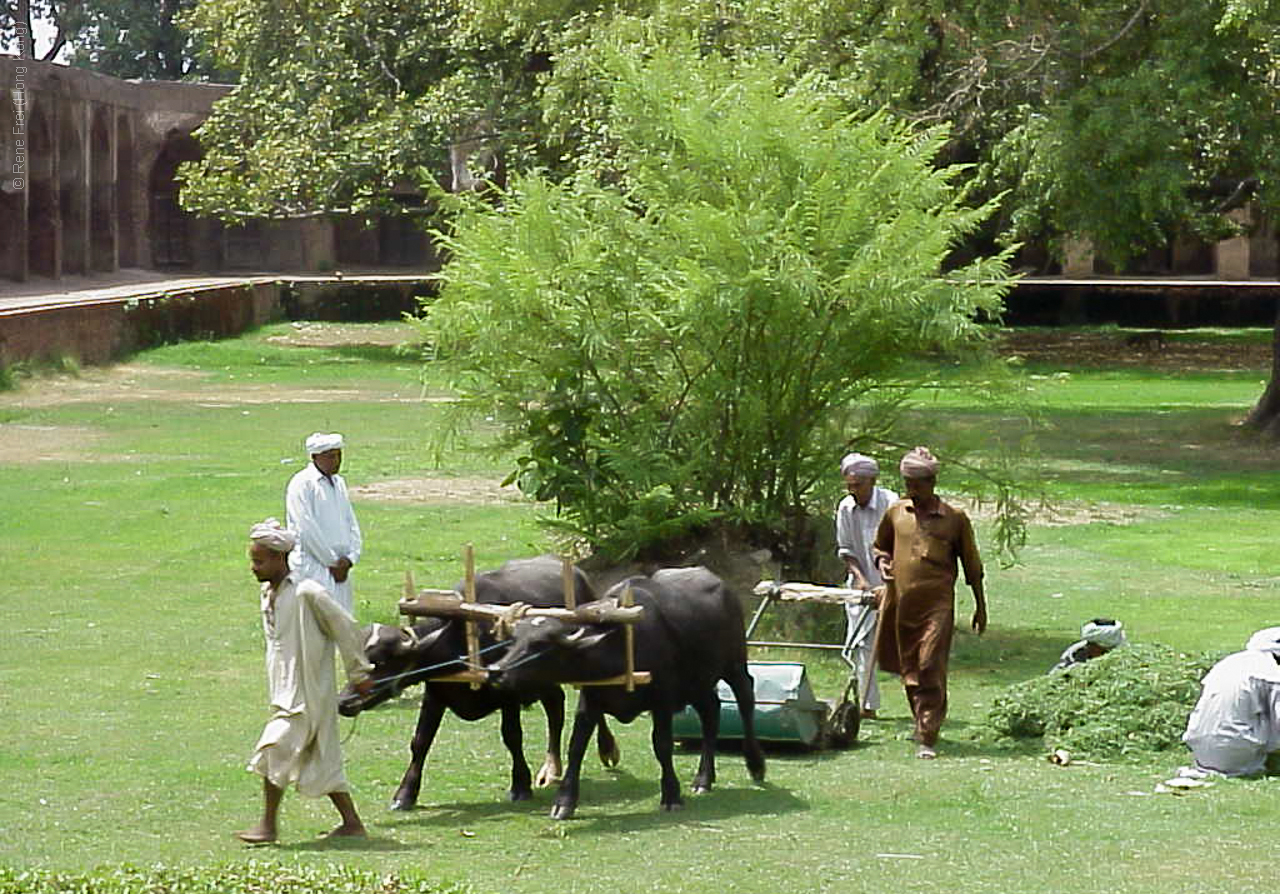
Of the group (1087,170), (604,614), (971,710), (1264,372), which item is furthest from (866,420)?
(1264,372)

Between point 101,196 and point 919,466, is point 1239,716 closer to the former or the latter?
point 919,466

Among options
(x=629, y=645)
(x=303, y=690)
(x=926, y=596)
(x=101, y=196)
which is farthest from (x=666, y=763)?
(x=101, y=196)

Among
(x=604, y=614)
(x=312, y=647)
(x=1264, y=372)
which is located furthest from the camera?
(x=1264, y=372)

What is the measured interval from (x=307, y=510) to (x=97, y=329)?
2634 centimetres

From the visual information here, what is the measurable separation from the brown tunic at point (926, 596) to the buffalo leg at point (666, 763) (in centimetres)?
191

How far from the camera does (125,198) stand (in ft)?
206

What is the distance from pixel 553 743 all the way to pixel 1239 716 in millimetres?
3250

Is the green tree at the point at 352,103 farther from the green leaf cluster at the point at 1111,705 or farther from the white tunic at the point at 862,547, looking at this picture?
the green leaf cluster at the point at 1111,705

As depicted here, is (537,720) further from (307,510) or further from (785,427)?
(785,427)

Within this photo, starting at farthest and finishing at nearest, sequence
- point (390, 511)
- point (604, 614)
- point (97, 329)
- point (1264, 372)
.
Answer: point (1264, 372) → point (97, 329) → point (390, 511) → point (604, 614)

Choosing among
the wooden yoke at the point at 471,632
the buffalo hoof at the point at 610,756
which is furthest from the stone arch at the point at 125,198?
the wooden yoke at the point at 471,632

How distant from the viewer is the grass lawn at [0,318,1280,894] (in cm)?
851

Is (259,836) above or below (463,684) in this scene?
below

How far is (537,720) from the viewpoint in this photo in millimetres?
12141
